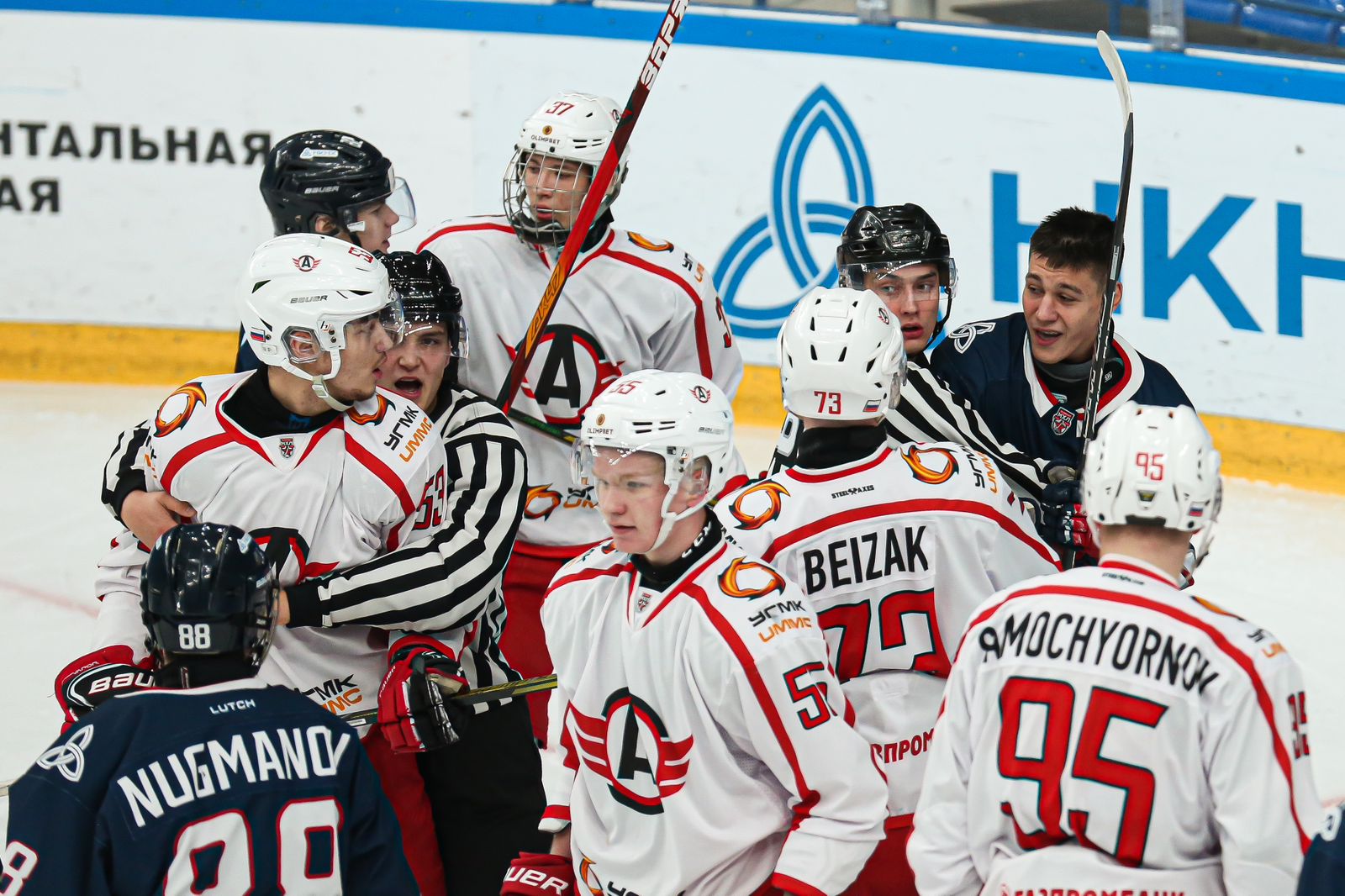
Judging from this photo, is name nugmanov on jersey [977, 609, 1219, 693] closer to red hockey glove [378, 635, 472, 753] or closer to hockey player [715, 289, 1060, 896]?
hockey player [715, 289, 1060, 896]

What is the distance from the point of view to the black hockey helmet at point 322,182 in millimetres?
3479

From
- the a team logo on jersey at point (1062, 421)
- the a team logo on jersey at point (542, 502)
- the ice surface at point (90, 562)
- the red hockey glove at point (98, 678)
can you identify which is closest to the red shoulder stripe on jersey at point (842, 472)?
the a team logo on jersey at point (1062, 421)

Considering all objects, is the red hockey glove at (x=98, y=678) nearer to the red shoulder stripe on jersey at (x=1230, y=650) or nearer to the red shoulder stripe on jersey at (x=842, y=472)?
the red shoulder stripe on jersey at (x=842, y=472)

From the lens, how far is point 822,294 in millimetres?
2691

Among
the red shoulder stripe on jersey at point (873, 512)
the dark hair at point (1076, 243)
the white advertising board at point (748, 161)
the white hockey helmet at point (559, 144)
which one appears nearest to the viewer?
the red shoulder stripe on jersey at point (873, 512)

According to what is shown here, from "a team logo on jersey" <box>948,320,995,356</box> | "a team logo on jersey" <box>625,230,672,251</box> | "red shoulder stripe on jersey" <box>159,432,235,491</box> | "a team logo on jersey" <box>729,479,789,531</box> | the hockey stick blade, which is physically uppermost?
the hockey stick blade

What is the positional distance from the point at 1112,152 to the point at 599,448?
413cm

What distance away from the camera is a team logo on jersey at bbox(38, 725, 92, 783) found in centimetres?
194

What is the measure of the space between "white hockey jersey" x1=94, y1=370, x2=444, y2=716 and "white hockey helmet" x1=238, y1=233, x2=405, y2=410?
3.4 inches

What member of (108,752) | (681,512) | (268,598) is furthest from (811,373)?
(108,752)

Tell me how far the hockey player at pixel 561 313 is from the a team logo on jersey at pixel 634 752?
1.51 metres

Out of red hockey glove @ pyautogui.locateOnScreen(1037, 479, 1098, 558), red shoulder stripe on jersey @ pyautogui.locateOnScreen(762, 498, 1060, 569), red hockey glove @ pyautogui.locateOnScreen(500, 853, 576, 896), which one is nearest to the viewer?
red hockey glove @ pyautogui.locateOnScreen(500, 853, 576, 896)

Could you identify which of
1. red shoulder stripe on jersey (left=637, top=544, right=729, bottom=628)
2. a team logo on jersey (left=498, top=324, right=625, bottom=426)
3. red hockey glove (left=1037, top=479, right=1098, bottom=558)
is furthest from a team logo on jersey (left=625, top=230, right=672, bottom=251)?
red shoulder stripe on jersey (left=637, top=544, right=729, bottom=628)

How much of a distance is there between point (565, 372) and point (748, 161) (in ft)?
9.47
